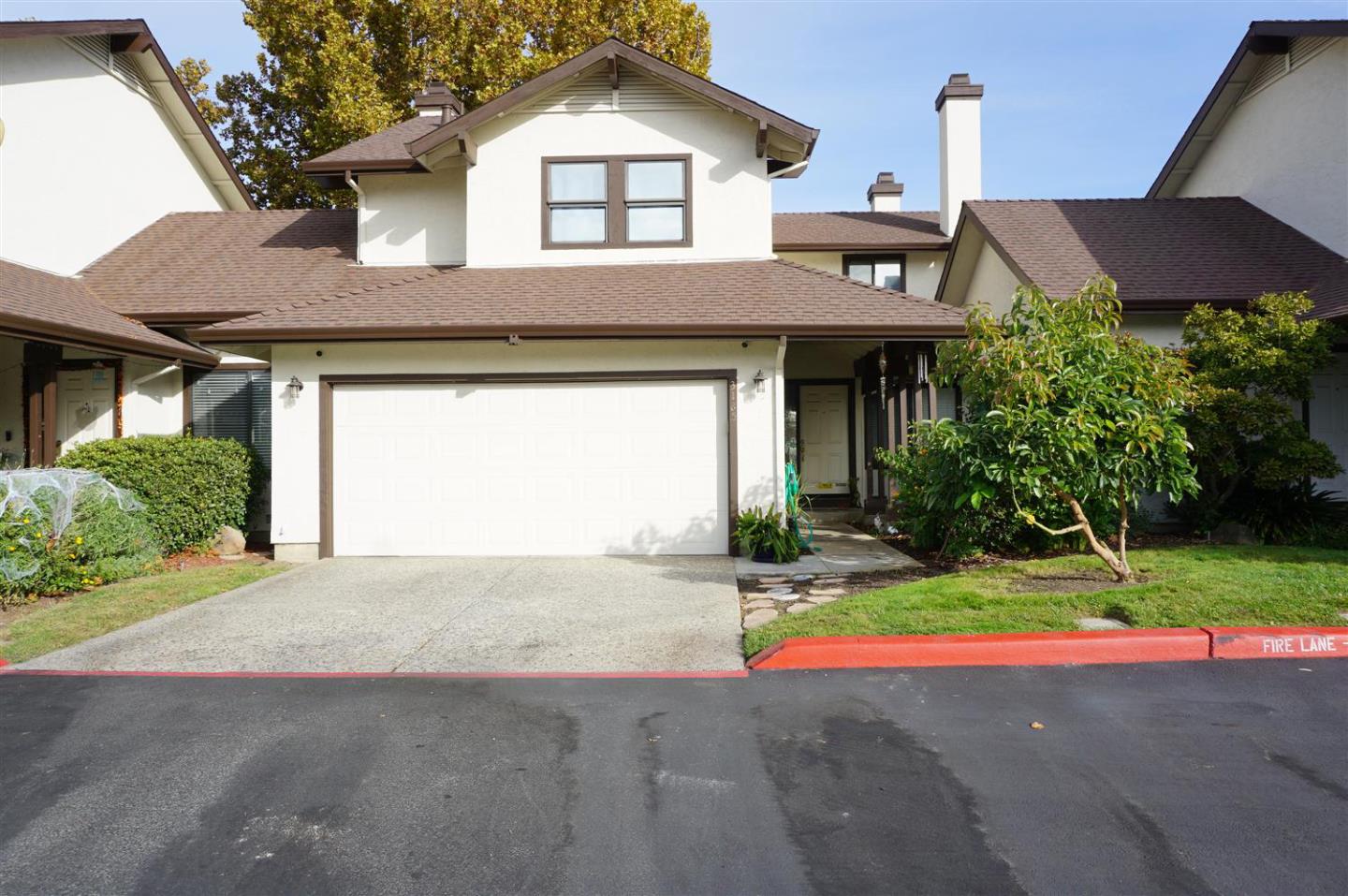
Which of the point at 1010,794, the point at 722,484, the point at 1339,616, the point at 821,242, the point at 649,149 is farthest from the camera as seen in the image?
the point at 821,242

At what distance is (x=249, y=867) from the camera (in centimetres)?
327

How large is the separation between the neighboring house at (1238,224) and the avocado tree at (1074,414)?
4669 millimetres

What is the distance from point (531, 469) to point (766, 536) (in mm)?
3156

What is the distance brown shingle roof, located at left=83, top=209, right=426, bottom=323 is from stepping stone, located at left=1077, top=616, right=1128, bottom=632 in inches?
407

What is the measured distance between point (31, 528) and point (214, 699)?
4513mm

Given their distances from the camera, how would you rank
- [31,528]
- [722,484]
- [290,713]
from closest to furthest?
[290,713] < [31,528] < [722,484]

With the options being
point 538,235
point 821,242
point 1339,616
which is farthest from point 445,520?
point 821,242

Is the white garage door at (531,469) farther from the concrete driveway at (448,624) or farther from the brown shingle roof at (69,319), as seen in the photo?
the brown shingle roof at (69,319)

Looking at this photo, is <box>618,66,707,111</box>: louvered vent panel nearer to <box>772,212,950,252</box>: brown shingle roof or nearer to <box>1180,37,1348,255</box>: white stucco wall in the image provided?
<box>772,212,950,252</box>: brown shingle roof

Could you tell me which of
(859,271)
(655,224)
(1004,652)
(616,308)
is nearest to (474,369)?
(616,308)

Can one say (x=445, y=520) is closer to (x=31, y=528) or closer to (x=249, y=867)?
(x=31, y=528)

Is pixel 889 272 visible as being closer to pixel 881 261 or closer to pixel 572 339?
pixel 881 261

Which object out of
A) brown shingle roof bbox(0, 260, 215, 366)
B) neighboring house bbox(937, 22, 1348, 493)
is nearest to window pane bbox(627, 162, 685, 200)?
neighboring house bbox(937, 22, 1348, 493)

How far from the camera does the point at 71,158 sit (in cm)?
1279
